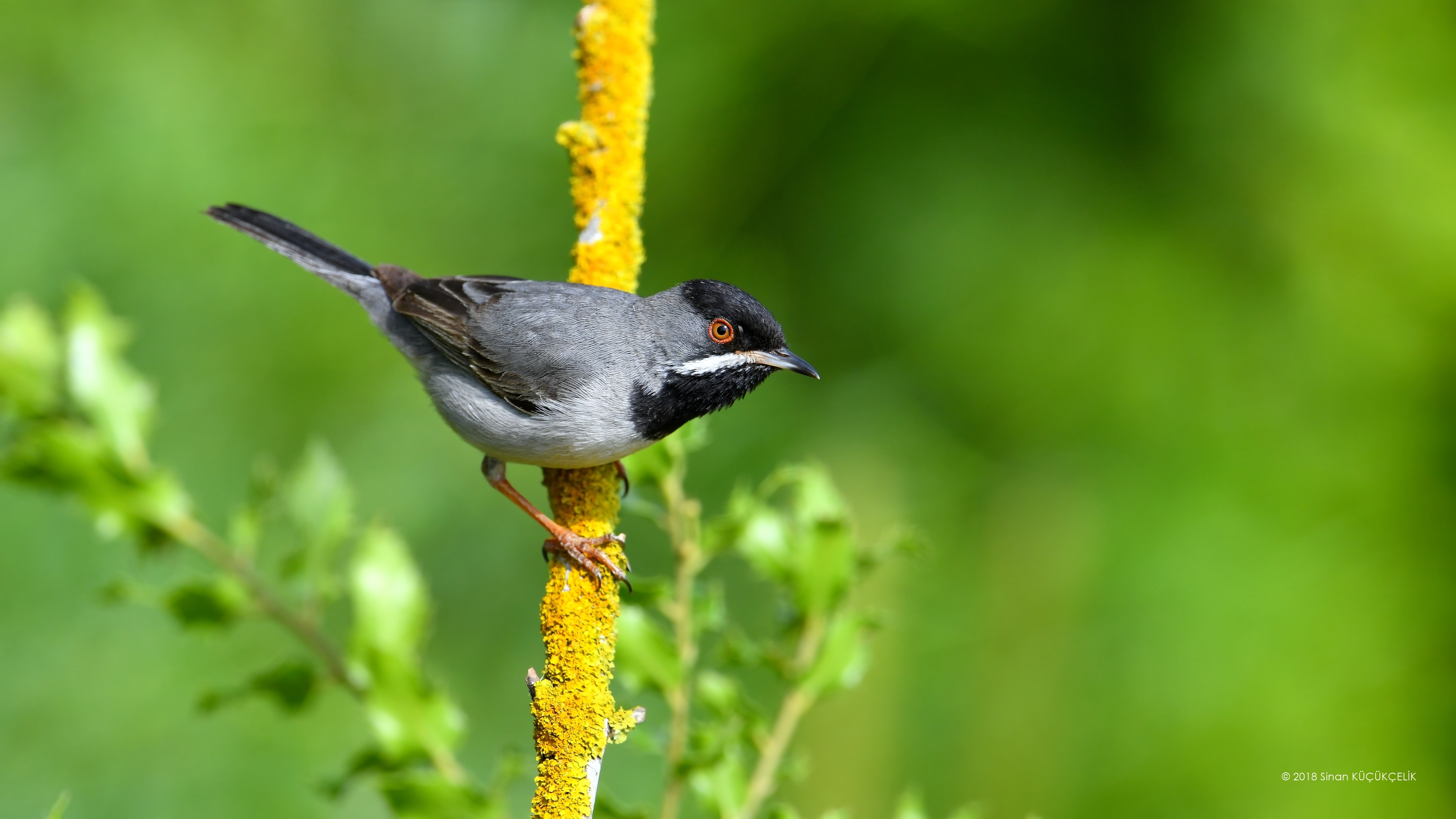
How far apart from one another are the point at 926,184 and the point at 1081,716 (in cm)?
267

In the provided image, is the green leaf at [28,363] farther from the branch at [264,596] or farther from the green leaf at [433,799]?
the green leaf at [433,799]

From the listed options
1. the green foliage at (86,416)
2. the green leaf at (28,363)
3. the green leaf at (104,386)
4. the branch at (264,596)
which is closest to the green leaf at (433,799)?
the branch at (264,596)

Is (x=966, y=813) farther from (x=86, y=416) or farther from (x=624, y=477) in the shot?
(x=86, y=416)

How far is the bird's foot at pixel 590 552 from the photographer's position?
243 centimetres

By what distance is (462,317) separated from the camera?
356 centimetres

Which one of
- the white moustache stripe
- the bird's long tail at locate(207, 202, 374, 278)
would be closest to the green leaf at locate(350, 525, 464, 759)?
the white moustache stripe

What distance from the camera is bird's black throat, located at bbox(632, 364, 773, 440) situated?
3025 mm

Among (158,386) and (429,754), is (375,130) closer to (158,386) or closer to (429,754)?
(158,386)

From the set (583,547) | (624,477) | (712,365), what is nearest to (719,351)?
(712,365)

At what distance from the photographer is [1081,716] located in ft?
15.6

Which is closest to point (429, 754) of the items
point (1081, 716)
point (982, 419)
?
point (1081, 716)

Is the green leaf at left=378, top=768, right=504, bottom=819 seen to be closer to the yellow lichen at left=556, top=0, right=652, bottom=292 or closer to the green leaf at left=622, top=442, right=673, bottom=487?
the green leaf at left=622, top=442, right=673, bottom=487

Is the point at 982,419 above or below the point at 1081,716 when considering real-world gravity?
above

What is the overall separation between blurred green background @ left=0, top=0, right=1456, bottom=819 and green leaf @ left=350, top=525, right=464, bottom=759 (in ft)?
7.59
